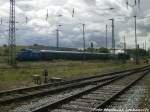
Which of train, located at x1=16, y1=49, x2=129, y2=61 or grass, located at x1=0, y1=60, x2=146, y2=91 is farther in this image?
train, located at x1=16, y1=49, x2=129, y2=61

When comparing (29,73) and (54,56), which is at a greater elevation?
(54,56)

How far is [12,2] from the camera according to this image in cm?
5028

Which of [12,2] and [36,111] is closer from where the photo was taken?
[36,111]

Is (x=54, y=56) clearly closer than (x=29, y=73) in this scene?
No

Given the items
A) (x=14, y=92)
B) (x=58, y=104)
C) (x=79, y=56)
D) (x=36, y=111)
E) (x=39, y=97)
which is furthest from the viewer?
(x=79, y=56)

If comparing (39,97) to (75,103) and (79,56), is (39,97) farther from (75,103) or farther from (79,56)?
(79,56)

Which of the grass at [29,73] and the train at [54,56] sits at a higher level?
the train at [54,56]

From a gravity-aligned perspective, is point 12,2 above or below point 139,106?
above

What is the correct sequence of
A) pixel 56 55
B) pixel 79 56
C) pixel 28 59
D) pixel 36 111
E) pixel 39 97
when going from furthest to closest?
pixel 79 56 < pixel 56 55 < pixel 28 59 < pixel 39 97 < pixel 36 111

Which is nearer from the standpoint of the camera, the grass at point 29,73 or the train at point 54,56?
the grass at point 29,73

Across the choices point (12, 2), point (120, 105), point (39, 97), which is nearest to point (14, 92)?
point (39, 97)

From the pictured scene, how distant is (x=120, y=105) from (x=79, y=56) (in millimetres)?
85932

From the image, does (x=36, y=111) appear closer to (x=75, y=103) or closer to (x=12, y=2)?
(x=75, y=103)

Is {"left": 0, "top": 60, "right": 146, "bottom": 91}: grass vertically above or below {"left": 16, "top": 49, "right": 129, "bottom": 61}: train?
below
